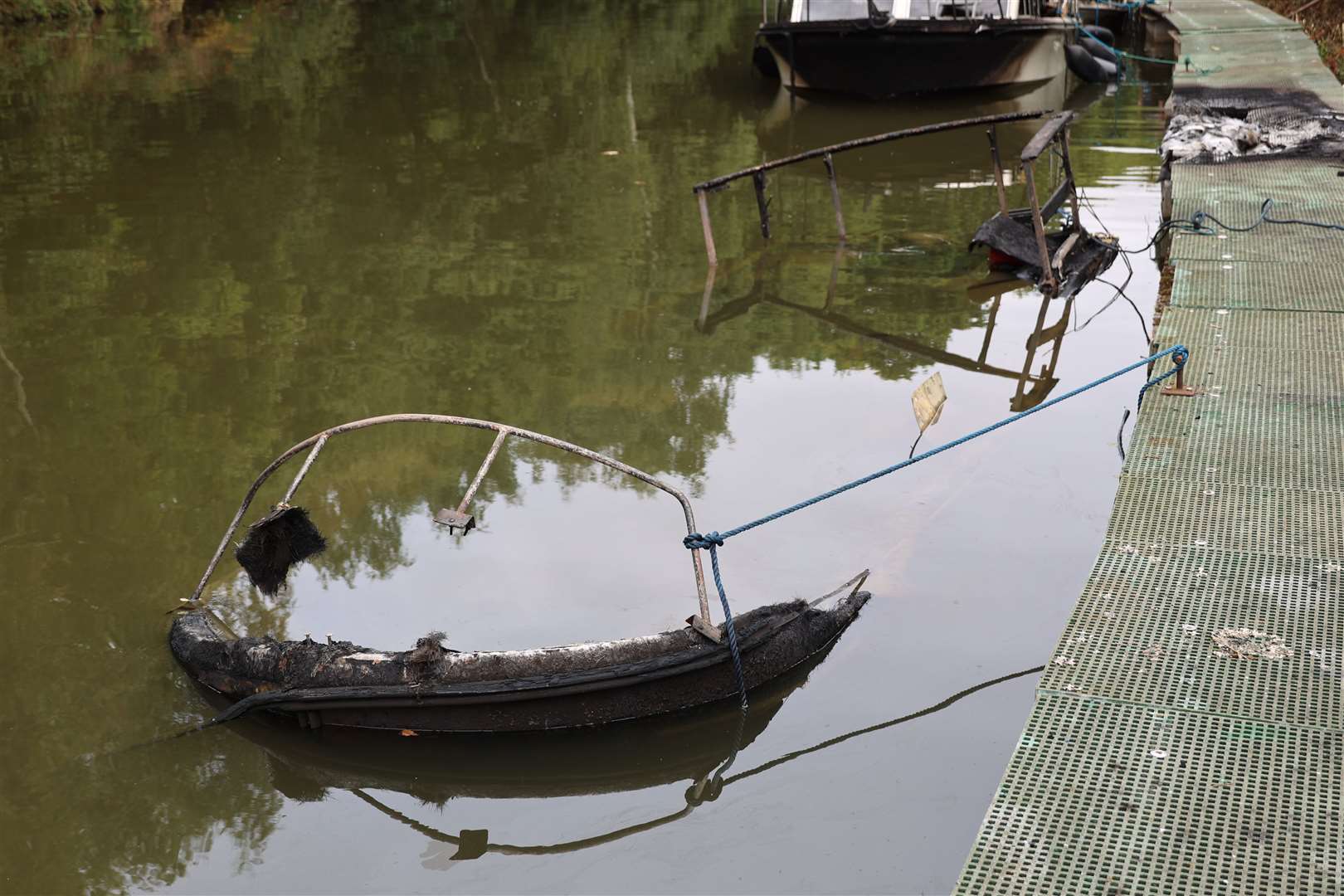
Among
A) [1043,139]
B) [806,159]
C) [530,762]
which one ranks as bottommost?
[530,762]

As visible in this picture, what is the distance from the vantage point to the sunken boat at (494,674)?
582cm

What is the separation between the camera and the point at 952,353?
432 inches

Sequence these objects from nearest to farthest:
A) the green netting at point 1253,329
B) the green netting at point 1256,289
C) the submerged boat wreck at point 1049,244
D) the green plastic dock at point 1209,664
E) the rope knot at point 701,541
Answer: the green plastic dock at point 1209,664, the rope knot at point 701,541, the green netting at point 1253,329, the green netting at point 1256,289, the submerged boat wreck at point 1049,244

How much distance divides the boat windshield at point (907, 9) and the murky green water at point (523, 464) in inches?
116

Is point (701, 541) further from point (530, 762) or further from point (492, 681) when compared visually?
point (530, 762)

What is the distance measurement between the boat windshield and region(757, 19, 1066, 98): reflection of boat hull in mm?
589

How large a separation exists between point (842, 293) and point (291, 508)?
7.13 meters

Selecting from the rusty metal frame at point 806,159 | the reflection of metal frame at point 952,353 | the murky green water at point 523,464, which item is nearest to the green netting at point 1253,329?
the murky green water at point 523,464

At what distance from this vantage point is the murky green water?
18.6 ft

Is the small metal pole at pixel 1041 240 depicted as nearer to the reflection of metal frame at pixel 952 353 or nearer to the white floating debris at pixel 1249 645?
the reflection of metal frame at pixel 952 353

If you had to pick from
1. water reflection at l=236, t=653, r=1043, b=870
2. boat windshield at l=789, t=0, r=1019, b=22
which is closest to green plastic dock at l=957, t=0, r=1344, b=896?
water reflection at l=236, t=653, r=1043, b=870

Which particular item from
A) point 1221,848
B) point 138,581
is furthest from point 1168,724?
point 138,581

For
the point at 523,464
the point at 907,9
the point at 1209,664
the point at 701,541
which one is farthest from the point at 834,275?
the point at 907,9

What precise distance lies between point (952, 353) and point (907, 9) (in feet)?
40.0
